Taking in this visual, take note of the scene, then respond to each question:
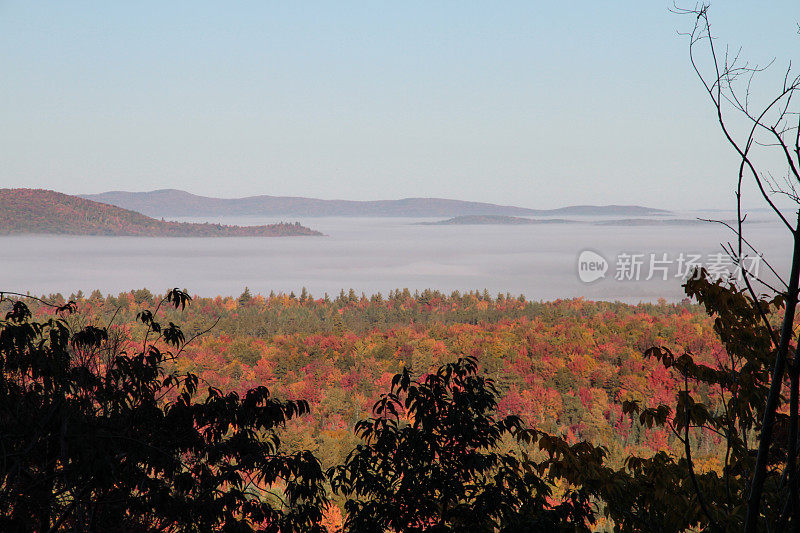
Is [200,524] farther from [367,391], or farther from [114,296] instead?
[114,296]

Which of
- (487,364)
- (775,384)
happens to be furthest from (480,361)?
(775,384)

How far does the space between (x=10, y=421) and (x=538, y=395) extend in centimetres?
5493

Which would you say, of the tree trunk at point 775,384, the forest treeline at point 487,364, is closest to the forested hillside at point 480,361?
the forest treeline at point 487,364

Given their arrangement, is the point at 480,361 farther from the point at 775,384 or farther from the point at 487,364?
the point at 775,384

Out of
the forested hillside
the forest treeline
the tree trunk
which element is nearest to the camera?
the tree trunk

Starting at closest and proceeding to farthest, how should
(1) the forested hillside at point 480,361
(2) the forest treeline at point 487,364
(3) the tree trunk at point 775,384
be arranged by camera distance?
(3) the tree trunk at point 775,384, (2) the forest treeline at point 487,364, (1) the forested hillside at point 480,361

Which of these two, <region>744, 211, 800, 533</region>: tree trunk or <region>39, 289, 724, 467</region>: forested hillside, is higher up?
<region>744, 211, 800, 533</region>: tree trunk

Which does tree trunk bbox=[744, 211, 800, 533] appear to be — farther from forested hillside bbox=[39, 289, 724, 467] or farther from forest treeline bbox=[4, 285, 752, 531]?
forested hillside bbox=[39, 289, 724, 467]

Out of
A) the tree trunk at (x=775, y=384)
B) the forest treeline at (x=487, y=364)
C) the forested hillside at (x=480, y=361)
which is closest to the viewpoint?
the tree trunk at (x=775, y=384)

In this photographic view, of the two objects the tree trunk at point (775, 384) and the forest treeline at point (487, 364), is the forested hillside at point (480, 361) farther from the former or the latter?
the tree trunk at point (775, 384)

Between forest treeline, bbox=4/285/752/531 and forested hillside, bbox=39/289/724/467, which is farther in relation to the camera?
forested hillside, bbox=39/289/724/467

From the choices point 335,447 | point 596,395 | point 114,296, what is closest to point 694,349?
point 596,395

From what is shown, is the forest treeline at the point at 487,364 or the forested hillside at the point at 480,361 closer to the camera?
the forest treeline at the point at 487,364

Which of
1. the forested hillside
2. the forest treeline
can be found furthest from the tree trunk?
the forested hillside
